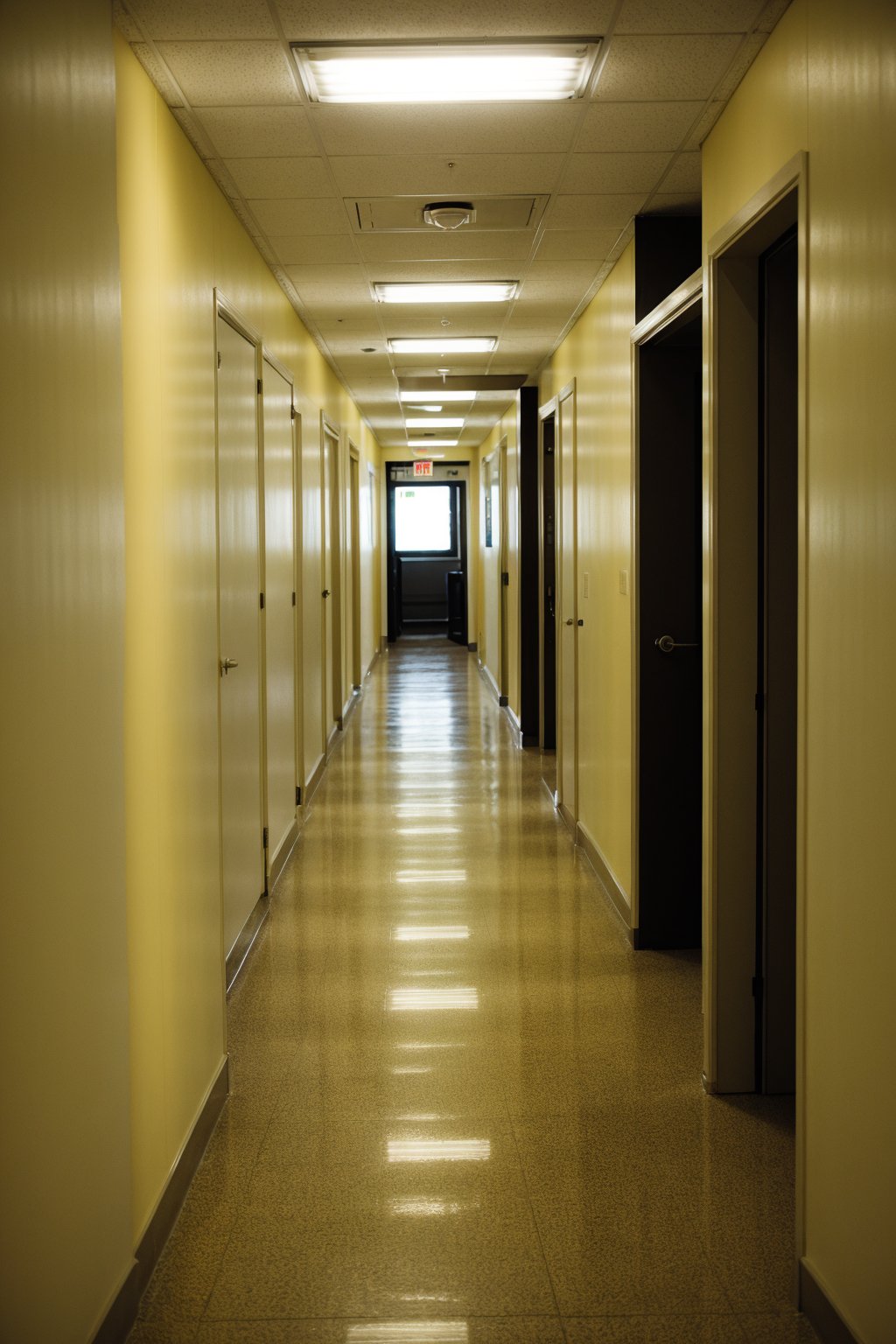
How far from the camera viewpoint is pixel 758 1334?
244cm

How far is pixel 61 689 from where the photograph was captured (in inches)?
81.9

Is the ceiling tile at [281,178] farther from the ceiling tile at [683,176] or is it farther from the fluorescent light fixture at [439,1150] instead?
the fluorescent light fixture at [439,1150]

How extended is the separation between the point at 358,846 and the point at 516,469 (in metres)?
4.39

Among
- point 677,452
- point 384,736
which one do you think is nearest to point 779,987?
point 677,452

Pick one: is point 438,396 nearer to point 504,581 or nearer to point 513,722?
point 504,581

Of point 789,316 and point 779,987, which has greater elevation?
point 789,316

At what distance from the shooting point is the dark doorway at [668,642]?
15.8 ft

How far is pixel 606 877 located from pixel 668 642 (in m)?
1.31

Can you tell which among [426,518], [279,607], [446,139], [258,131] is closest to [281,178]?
[258,131]

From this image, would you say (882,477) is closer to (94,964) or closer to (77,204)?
(77,204)

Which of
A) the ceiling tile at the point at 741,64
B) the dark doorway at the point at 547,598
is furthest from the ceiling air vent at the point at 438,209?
the dark doorway at the point at 547,598

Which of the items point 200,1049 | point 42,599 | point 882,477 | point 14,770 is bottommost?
point 200,1049

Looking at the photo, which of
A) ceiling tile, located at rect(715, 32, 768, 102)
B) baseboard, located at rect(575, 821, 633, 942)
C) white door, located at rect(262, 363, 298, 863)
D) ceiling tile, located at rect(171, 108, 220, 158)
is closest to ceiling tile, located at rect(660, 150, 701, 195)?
ceiling tile, located at rect(715, 32, 768, 102)

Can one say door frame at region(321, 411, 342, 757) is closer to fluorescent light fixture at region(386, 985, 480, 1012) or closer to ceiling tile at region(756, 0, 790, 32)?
fluorescent light fixture at region(386, 985, 480, 1012)
